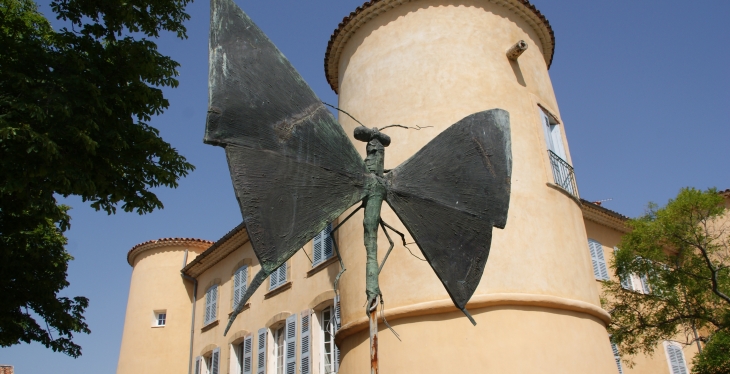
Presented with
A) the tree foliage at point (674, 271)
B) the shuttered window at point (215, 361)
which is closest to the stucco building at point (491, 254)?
the tree foliage at point (674, 271)

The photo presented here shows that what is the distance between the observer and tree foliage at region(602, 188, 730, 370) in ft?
39.8

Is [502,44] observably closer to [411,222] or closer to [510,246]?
[510,246]

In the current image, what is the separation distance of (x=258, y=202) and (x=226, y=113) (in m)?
0.49

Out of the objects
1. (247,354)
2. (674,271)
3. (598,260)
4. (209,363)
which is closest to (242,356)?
(247,354)

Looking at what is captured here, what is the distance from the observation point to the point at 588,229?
53.1 feet

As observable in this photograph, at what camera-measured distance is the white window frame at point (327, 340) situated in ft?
45.3

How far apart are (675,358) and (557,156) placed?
8.20 meters

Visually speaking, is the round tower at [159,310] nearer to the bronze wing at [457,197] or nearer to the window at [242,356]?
the window at [242,356]

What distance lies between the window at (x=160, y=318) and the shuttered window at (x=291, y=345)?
28.5ft

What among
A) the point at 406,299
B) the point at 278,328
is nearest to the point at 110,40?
the point at 406,299

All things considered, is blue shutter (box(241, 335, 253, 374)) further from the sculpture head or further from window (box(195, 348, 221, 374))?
the sculpture head

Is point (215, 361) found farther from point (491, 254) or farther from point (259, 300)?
point (491, 254)

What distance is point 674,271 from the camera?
1234 centimetres

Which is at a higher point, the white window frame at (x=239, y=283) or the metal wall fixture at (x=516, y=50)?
the metal wall fixture at (x=516, y=50)
